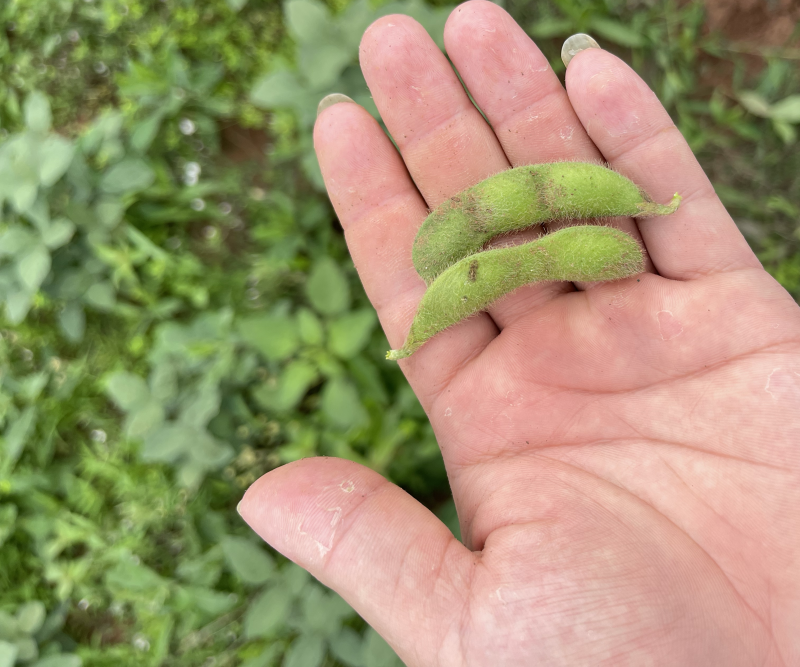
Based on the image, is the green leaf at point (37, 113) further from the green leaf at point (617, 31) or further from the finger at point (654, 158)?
the green leaf at point (617, 31)

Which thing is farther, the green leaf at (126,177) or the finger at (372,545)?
the green leaf at (126,177)

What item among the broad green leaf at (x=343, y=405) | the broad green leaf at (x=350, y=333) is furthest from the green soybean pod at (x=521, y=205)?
the broad green leaf at (x=343, y=405)

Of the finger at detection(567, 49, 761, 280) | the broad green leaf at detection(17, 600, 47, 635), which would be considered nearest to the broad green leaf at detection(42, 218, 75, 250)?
the broad green leaf at detection(17, 600, 47, 635)

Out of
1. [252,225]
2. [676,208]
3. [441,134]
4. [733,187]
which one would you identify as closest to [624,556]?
[676,208]

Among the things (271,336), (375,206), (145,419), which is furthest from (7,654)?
(375,206)

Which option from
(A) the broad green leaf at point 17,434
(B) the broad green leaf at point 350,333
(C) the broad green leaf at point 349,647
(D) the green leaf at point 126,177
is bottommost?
(C) the broad green leaf at point 349,647

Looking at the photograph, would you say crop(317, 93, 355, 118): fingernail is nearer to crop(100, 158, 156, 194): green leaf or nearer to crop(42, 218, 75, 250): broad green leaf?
crop(100, 158, 156, 194): green leaf

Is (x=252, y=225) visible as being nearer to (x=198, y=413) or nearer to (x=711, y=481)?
(x=198, y=413)
